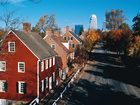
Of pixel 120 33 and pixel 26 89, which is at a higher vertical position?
pixel 120 33

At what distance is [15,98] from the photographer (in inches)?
1684

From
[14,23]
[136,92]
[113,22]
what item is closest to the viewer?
[14,23]

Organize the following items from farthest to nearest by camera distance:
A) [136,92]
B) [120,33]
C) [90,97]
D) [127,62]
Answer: [120,33] → [127,62] → [136,92] → [90,97]

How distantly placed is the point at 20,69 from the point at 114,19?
5523 inches

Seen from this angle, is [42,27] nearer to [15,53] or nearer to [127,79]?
[127,79]

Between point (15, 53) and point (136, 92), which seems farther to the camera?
point (136, 92)

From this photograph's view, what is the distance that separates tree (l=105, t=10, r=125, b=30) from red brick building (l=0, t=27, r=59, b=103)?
438 ft

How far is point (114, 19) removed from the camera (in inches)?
6973

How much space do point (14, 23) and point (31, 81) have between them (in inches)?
420

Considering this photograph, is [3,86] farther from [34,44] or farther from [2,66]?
[34,44]

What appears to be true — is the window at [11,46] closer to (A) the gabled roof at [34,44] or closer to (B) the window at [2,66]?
(A) the gabled roof at [34,44]

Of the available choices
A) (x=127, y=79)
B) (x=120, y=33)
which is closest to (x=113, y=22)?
(x=120, y=33)

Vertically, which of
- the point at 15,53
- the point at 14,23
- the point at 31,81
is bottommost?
the point at 31,81

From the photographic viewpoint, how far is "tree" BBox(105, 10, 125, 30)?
17262 centimetres
